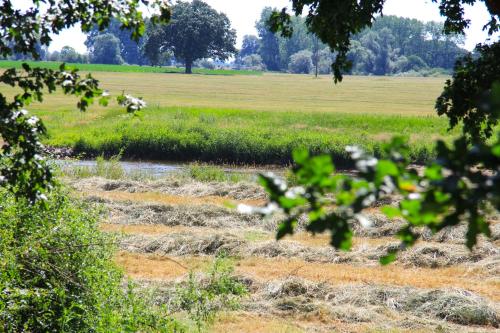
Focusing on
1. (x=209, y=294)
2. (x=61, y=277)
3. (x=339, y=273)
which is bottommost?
(x=339, y=273)

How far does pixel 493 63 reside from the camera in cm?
782

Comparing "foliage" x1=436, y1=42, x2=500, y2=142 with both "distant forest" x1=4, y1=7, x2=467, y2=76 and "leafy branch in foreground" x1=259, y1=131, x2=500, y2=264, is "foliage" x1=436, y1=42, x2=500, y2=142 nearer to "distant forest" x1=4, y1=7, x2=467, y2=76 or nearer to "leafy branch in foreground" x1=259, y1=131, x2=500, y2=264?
"leafy branch in foreground" x1=259, y1=131, x2=500, y2=264

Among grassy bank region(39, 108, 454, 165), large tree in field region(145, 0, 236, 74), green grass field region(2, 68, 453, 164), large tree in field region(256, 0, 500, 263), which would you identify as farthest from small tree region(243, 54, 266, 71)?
large tree in field region(256, 0, 500, 263)

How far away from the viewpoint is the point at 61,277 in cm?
779

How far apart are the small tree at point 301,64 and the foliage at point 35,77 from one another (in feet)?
512

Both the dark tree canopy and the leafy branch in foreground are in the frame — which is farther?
the dark tree canopy

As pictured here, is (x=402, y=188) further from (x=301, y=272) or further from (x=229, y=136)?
(x=229, y=136)

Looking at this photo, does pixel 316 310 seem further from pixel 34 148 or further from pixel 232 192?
pixel 232 192

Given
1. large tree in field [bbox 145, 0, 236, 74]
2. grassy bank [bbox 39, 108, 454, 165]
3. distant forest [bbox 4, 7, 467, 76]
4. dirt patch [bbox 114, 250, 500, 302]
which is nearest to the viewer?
dirt patch [bbox 114, 250, 500, 302]

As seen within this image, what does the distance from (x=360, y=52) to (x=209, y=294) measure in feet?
496

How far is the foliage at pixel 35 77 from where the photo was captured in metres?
5.31

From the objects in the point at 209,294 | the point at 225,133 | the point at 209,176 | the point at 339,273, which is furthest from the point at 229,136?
the point at 209,294

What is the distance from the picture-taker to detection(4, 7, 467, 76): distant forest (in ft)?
A: 522

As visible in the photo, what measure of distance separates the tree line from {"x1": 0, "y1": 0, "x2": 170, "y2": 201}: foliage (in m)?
106
